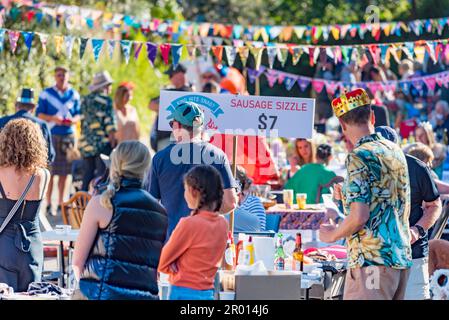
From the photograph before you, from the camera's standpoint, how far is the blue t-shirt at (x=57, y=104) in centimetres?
1458

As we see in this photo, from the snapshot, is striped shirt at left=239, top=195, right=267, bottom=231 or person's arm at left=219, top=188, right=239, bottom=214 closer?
person's arm at left=219, top=188, right=239, bottom=214

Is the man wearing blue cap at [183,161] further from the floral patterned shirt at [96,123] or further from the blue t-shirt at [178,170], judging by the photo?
the floral patterned shirt at [96,123]

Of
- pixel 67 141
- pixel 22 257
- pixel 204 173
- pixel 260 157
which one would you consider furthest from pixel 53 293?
pixel 67 141

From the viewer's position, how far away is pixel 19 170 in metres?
7.07

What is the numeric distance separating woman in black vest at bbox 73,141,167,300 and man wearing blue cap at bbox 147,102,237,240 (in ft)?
3.75

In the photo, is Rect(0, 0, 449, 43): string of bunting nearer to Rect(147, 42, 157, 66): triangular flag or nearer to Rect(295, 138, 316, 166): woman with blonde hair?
Rect(147, 42, 157, 66): triangular flag

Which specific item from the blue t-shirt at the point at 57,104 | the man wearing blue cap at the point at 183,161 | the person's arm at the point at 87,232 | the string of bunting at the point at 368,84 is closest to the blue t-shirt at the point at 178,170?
the man wearing blue cap at the point at 183,161

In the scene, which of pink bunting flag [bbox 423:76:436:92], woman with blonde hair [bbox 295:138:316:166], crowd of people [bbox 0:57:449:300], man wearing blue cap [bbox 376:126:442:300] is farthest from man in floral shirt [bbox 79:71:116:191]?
man wearing blue cap [bbox 376:126:442:300]

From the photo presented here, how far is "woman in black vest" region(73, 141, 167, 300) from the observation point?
5500mm

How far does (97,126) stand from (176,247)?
8.39 m

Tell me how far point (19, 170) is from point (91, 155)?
267 inches

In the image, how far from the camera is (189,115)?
678 centimetres

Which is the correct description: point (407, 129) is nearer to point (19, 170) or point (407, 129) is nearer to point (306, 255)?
point (306, 255)

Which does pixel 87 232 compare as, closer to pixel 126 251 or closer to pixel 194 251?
pixel 126 251
